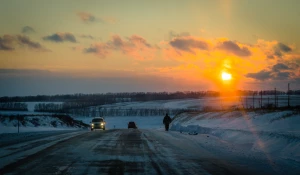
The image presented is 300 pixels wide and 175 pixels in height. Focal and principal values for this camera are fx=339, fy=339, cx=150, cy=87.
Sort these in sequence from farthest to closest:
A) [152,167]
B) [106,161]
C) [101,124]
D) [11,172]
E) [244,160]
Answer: [101,124], [244,160], [106,161], [152,167], [11,172]

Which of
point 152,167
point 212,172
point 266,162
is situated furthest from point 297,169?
point 152,167

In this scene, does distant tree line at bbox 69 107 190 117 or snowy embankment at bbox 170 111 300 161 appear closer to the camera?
snowy embankment at bbox 170 111 300 161

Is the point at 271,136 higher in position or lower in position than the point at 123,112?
higher

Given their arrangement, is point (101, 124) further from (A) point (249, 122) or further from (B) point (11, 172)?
(B) point (11, 172)

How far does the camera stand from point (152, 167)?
985cm

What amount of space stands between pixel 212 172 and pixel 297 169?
2.79 meters

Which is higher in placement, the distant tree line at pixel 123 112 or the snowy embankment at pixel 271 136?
the snowy embankment at pixel 271 136

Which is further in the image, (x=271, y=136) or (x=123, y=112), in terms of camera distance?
(x=123, y=112)

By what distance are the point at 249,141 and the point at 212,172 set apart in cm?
931

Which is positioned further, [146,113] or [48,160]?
[146,113]

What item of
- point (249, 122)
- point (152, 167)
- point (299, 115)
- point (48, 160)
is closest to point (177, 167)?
point (152, 167)

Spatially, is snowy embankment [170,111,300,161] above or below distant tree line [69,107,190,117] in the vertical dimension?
above

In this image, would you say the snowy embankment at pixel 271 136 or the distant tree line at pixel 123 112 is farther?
the distant tree line at pixel 123 112

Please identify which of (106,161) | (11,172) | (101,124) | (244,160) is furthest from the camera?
(101,124)
